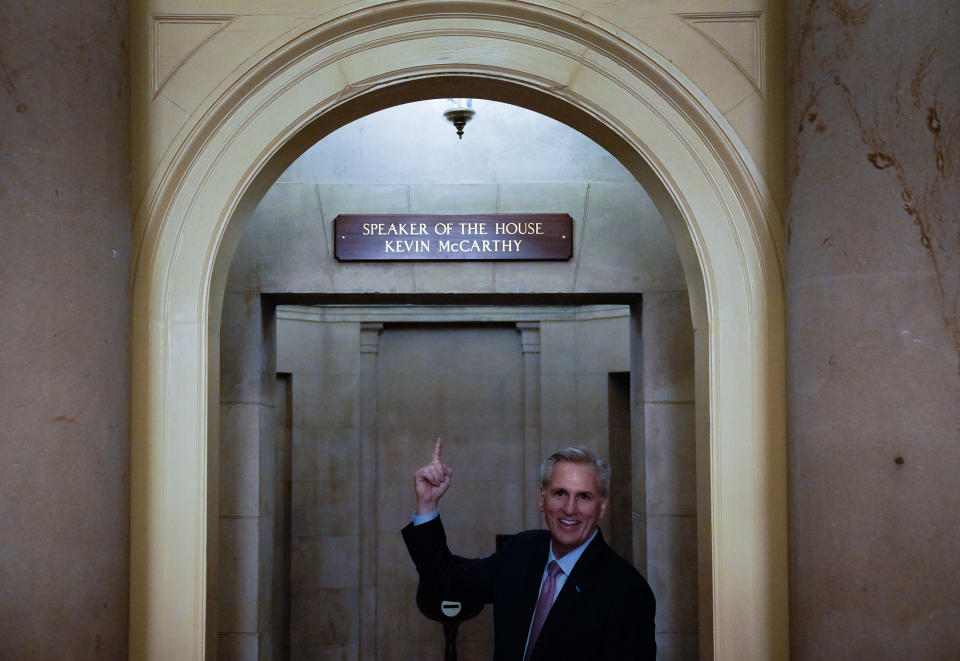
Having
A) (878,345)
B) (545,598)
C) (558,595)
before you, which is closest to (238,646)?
(545,598)

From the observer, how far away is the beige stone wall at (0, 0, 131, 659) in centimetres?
321

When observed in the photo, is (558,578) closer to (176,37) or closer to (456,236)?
(176,37)

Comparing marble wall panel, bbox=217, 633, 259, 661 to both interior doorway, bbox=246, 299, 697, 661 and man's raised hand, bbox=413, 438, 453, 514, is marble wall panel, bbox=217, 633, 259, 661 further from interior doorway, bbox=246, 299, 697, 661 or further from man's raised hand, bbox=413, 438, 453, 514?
man's raised hand, bbox=413, 438, 453, 514

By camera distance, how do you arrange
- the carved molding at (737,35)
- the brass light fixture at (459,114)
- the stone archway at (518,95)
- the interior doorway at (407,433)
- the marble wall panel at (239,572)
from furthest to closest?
1. the interior doorway at (407,433)
2. the marble wall panel at (239,572)
3. the brass light fixture at (459,114)
4. the carved molding at (737,35)
5. the stone archway at (518,95)

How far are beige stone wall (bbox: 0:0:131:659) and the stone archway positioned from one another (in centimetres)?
26

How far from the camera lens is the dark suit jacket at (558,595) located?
9.83 feet

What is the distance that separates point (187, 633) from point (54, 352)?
113 cm

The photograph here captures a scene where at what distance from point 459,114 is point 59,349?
127 inches

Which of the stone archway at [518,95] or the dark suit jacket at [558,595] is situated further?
the stone archway at [518,95]

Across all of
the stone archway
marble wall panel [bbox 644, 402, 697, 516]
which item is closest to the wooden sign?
marble wall panel [bbox 644, 402, 697, 516]

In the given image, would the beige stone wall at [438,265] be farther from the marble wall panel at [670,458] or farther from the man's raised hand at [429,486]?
the man's raised hand at [429,486]

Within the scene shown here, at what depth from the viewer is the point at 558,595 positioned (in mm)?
3084

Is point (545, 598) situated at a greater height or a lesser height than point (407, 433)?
lesser

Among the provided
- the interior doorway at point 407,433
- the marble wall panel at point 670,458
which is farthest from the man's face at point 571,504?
the interior doorway at point 407,433
